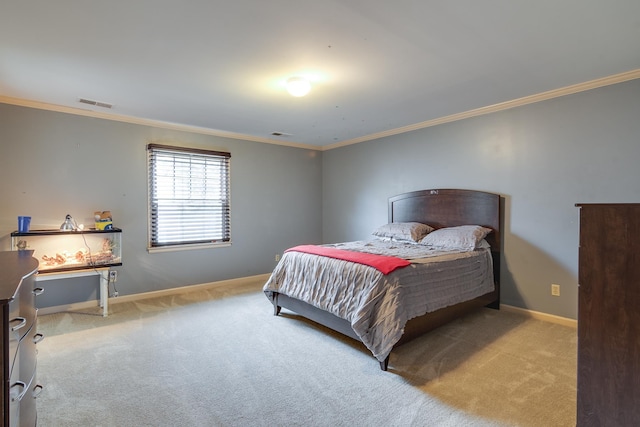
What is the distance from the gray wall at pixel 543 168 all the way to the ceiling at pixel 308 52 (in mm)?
297

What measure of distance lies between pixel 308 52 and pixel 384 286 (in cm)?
186

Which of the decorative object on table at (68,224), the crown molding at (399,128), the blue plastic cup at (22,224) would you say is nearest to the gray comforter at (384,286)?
the crown molding at (399,128)

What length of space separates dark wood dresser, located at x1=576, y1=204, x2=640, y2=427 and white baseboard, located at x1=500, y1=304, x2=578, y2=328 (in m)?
2.11

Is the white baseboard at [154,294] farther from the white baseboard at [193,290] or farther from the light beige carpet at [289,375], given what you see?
the light beige carpet at [289,375]

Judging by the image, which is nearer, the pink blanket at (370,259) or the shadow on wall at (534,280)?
the pink blanket at (370,259)

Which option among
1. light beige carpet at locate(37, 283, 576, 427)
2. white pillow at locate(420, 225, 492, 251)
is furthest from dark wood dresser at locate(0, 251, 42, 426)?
white pillow at locate(420, 225, 492, 251)

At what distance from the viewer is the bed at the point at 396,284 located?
7.79 feet

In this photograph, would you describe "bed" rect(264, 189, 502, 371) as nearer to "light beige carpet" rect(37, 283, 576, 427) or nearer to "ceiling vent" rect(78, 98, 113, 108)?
"light beige carpet" rect(37, 283, 576, 427)

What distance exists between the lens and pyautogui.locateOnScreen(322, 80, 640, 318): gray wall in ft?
9.56

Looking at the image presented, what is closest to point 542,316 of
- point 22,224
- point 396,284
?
point 396,284

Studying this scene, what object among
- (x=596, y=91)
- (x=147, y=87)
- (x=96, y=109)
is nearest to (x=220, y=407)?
(x=147, y=87)

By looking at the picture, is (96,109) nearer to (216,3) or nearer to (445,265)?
(216,3)

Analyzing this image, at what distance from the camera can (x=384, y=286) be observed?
2.41 meters

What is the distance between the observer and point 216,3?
Result: 5.85 feet
